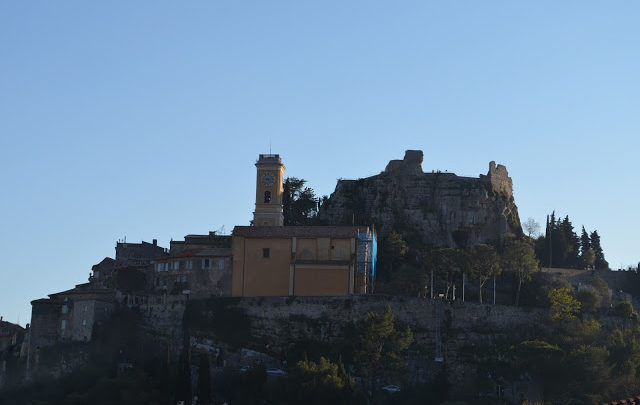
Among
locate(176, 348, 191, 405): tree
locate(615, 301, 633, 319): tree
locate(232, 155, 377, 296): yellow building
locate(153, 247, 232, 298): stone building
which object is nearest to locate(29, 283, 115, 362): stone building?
locate(153, 247, 232, 298): stone building

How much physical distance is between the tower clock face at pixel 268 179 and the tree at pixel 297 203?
819 cm

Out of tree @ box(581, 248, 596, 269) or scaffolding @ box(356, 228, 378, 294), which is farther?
tree @ box(581, 248, 596, 269)

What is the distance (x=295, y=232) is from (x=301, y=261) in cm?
227

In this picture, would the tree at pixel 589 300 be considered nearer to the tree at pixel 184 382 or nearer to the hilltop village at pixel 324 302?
the hilltop village at pixel 324 302

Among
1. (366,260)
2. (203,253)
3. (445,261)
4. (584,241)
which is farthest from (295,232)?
(584,241)

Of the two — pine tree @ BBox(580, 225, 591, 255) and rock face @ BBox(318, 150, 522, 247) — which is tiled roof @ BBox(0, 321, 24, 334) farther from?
pine tree @ BBox(580, 225, 591, 255)

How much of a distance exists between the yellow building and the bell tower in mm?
4914

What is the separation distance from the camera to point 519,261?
84.5 meters

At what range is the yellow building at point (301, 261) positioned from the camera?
79.8 m

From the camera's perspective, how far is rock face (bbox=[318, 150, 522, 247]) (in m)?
92.9

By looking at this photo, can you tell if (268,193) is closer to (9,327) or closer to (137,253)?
(137,253)

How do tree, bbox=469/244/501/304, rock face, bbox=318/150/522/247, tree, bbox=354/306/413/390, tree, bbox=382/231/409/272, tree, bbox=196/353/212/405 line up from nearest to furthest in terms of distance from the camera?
tree, bbox=196/353/212/405 → tree, bbox=354/306/413/390 → tree, bbox=469/244/501/304 → tree, bbox=382/231/409/272 → rock face, bbox=318/150/522/247

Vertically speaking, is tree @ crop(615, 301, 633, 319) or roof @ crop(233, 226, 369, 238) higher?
roof @ crop(233, 226, 369, 238)

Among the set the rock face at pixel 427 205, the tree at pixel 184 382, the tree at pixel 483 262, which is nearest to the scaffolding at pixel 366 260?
the tree at pixel 483 262
